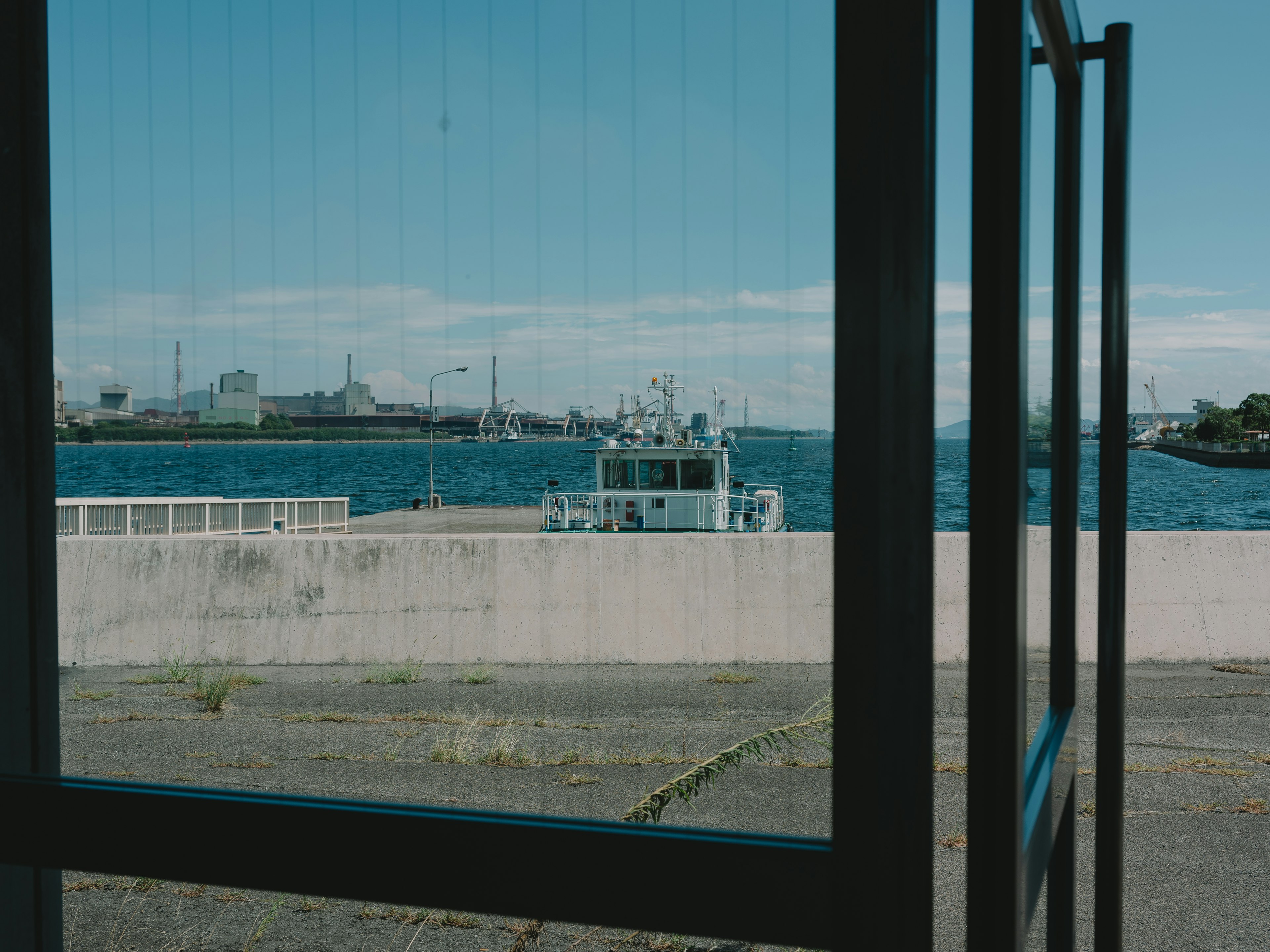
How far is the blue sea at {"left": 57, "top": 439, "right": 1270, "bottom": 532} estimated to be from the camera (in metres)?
60.3

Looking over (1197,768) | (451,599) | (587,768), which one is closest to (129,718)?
(451,599)

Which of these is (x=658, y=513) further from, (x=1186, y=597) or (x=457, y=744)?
(x=457, y=744)

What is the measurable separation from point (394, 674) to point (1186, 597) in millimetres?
6483

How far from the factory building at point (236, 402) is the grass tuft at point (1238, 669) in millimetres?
12655

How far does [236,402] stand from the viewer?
918 inches

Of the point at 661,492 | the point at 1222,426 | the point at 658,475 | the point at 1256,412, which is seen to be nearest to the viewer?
the point at 661,492

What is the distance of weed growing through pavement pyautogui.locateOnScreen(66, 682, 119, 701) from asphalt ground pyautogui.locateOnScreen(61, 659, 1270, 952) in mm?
40

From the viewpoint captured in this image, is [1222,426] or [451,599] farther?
[1222,426]

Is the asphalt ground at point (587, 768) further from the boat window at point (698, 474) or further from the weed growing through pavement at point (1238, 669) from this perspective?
the boat window at point (698, 474)

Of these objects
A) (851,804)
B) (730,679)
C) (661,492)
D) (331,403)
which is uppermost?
(331,403)

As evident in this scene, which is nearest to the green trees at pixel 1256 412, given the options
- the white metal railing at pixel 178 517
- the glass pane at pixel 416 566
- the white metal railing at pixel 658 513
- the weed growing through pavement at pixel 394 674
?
the white metal railing at pixel 658 513

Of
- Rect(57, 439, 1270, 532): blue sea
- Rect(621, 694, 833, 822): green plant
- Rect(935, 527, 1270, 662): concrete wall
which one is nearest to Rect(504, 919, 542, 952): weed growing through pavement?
Rect(621, 694, 833, 822): green plant

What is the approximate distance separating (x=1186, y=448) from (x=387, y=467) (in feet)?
252

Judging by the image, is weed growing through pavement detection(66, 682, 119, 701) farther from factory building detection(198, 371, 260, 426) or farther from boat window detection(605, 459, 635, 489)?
boat window detection(605, 459, 635, 489)
